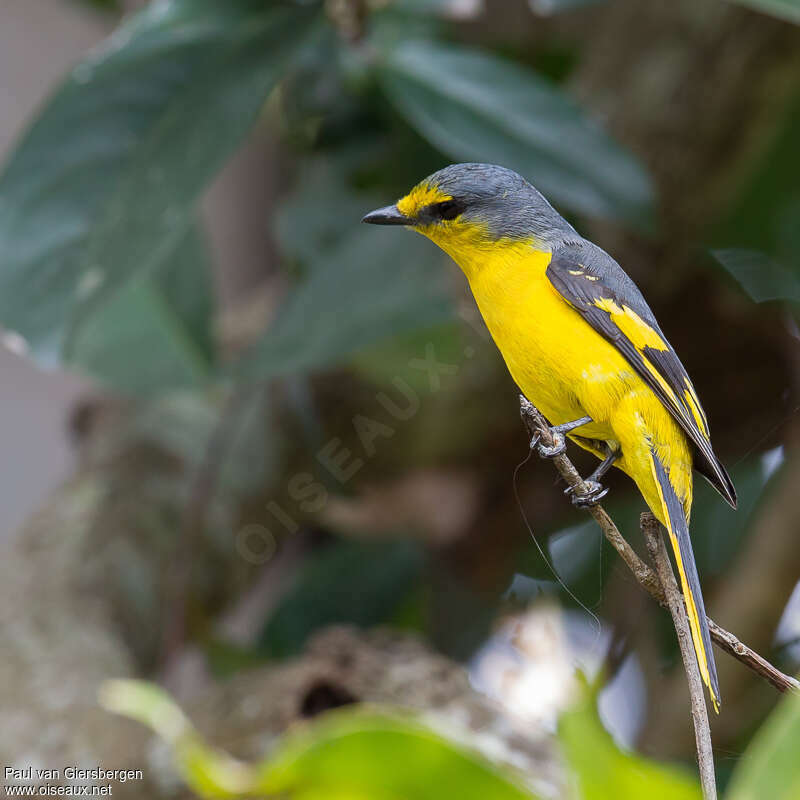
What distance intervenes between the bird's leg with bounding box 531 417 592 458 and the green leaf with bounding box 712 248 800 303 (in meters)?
0.09

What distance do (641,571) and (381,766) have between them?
0.52 feet

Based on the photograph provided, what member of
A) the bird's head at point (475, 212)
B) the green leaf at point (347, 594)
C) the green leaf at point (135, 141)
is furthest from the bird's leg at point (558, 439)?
the green leaf at point (347, 594)

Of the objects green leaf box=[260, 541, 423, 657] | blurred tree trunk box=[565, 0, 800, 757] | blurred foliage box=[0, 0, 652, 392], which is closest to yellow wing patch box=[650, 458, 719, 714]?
blurred foliage box=[0, 0, 652, 392]

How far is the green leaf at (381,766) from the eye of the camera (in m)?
0.28

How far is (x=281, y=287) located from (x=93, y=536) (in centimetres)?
79

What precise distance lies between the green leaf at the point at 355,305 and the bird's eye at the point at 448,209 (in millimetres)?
694

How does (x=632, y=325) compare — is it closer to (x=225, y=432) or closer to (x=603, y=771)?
(x=603, y=771)

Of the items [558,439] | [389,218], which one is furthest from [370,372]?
[558,439]

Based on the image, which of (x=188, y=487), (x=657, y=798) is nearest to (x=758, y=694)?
(x=657, y=798)

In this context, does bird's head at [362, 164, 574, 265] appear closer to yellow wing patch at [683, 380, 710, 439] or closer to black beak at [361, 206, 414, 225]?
black beak at [361, 206, 414, 225]

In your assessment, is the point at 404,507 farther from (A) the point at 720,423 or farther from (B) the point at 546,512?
(B) the point at 546,512

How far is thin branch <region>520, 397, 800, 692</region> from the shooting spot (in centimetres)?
38

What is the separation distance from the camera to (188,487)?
167cm

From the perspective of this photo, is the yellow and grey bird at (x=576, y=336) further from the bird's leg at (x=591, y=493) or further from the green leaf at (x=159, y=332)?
the green leaf at (x=159, y=332)
